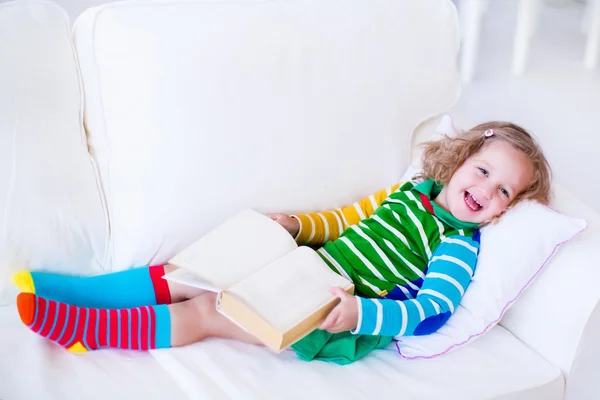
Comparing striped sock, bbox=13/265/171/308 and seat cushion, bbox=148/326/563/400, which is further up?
striped sock, bbox=13/265/171/308

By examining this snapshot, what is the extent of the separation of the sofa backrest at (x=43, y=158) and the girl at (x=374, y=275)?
5 cm

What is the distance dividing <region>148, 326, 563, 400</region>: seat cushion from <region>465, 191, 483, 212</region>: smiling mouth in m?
0.27

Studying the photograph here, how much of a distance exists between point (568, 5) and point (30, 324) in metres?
3.50

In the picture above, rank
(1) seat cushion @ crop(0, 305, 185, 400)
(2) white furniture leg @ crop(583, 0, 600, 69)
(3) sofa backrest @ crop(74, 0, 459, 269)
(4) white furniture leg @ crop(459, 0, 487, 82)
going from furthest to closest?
(2) white furniture leg @ crop(583, 0, 600, 69)
(4) white furniture leg @ crop(459, 0, 487, 82)
(3) sofa backrest @ crop(74, 0, 459, 269)
(1) seat cushion @ crop(0, 305, 185, 400)

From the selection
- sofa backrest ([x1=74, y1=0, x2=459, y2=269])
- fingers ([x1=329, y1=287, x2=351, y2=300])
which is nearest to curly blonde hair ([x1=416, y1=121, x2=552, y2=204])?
sofa backrest ([x1=74, y1=0, x2=459, y2=269])

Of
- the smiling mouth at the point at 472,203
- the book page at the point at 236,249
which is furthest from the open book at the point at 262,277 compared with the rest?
the smiling mouth at the point at 472,203

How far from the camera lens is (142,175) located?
1.26m

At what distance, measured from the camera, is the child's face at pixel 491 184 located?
1310 mm

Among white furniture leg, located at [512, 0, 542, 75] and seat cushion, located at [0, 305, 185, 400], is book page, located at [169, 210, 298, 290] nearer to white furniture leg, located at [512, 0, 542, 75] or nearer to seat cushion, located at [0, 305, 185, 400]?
seat cushion, located at [0, 305, 185, 400]

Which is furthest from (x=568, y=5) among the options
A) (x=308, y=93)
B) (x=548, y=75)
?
(x=308, y=93)

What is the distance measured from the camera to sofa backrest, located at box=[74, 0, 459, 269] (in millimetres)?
1254

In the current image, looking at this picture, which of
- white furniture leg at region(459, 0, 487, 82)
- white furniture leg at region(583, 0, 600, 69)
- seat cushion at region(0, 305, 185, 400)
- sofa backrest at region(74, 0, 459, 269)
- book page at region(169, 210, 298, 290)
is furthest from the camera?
white furniture leg at region(583, 0, 600, 69)

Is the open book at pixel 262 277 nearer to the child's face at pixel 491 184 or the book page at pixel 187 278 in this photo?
the book page at pixel 187 278

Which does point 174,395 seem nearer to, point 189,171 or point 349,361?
point 349,361
